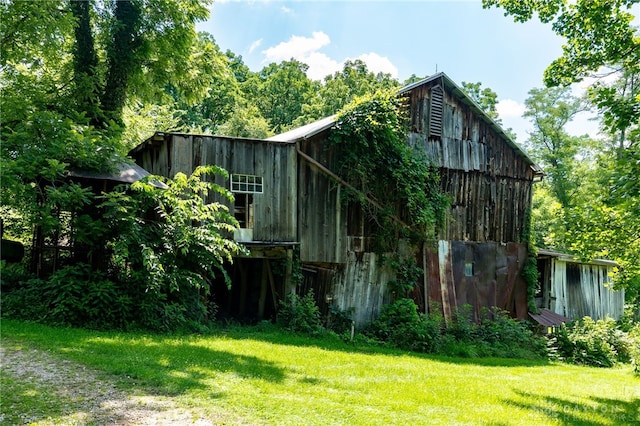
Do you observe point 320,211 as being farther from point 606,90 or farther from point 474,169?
point 606,90

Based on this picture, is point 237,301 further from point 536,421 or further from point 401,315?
point 536,421

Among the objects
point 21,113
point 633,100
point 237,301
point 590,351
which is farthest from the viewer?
point 237,301

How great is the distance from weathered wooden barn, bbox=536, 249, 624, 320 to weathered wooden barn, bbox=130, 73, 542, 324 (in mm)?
2388

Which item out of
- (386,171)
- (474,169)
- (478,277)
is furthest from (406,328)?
(474,169)

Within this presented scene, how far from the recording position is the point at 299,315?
1370 centimetres

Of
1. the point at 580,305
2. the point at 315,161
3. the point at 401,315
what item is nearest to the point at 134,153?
the point at 315,161

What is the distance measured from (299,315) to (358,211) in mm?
4112

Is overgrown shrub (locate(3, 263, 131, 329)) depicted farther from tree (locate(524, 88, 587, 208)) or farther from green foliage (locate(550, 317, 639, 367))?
tree (locate(524, 88, 587, 208))

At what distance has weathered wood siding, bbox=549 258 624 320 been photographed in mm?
20906

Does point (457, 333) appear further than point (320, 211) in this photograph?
Yes

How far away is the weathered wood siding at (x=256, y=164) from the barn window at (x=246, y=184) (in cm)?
12

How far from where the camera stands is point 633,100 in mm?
9609

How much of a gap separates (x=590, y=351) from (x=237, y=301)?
1247 centimetres

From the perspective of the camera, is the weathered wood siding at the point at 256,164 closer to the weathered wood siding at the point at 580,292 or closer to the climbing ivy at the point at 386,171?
the climbing ivy at the point at 386,171
